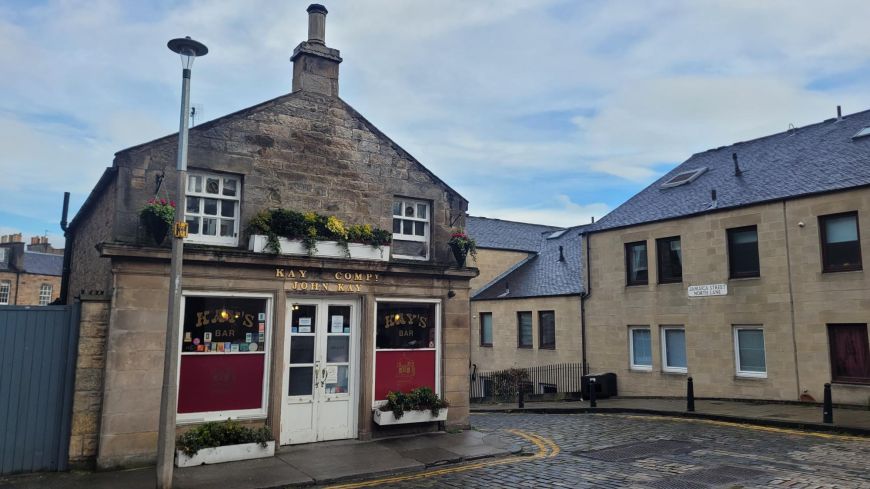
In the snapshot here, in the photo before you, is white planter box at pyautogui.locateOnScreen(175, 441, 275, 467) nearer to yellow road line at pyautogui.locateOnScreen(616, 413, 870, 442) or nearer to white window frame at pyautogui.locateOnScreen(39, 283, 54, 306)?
yellow road line at pyautogui.locateOnScreen(616, 413, 870, 442)

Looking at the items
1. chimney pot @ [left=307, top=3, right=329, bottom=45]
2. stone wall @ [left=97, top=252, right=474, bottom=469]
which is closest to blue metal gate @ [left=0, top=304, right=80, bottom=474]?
stone wall @ [left=97, top=252, right=474, bottom=469]

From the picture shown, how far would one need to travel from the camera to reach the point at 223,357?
33.5ft

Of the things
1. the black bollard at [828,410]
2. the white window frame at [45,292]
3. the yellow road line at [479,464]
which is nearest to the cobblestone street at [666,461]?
the yellow road line at [479,464]

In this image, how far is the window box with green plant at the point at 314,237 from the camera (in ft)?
34.4

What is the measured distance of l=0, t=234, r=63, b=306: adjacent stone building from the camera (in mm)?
52625

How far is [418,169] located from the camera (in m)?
12.8

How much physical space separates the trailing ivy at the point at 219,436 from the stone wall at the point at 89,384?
4.13ft

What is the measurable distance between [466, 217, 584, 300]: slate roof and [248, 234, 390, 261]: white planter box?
586 inches

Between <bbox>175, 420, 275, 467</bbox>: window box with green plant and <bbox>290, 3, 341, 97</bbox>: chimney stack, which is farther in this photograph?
<bbox>290, 3, 341, 97</bbox>: chimney stack

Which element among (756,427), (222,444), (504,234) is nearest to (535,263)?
(504,234)

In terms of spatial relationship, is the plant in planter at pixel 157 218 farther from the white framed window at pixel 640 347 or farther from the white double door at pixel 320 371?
the white framed window at pixel 640 347

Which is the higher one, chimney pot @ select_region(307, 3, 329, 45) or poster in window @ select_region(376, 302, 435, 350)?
chimney pot @ select_region(307, 3, 329, 45)

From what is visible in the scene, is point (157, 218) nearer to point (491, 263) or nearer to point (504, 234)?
point (491, 263)

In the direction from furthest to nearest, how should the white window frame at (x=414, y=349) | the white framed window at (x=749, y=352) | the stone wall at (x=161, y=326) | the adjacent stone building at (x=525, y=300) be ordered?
1. the adjacent stone building at (x=525, y=300)
2. the white framed window at (x=749, y=352)
3. the white window frame at (x=414, y=349)
4. the stone wall at (x=161, y=326)
